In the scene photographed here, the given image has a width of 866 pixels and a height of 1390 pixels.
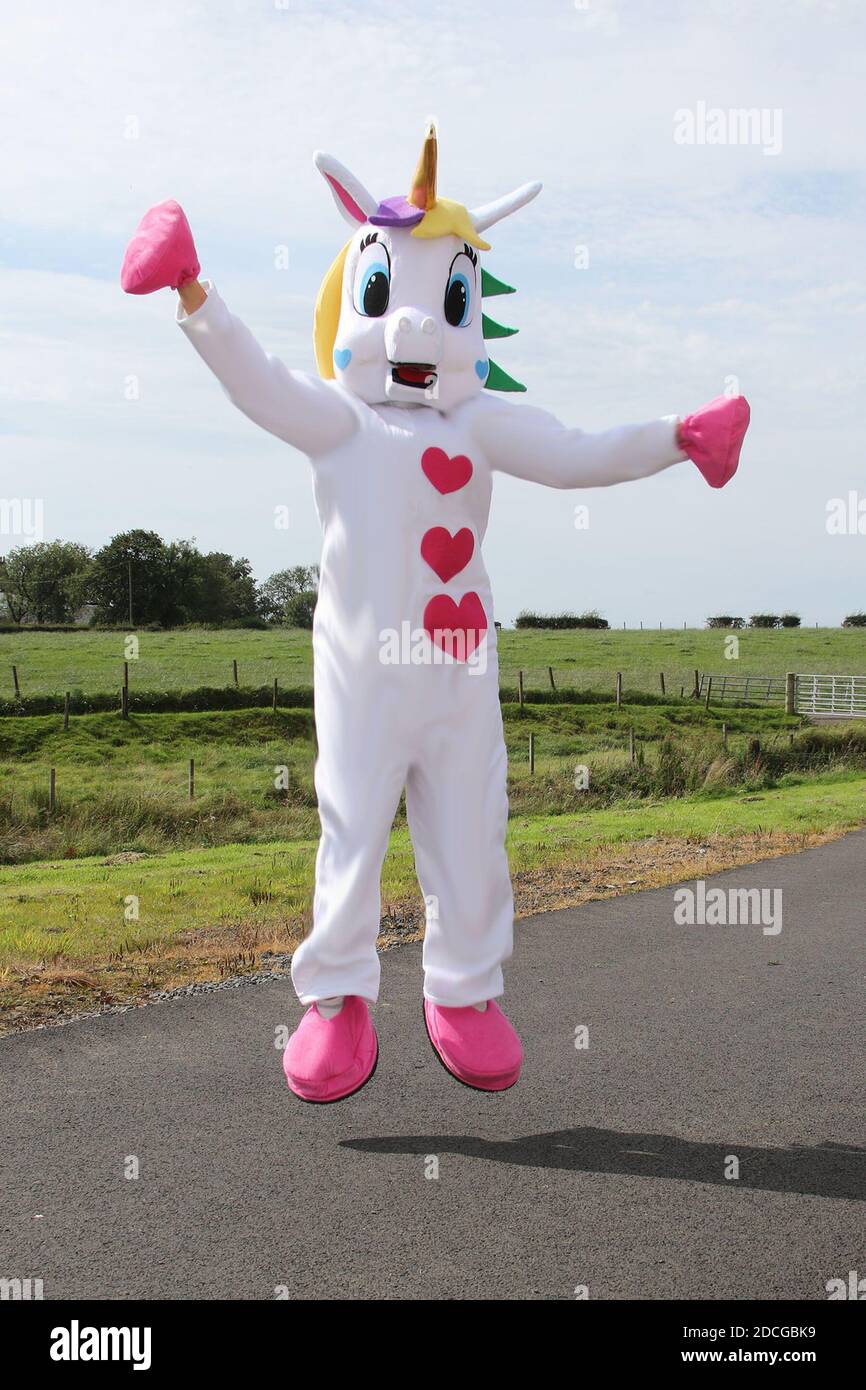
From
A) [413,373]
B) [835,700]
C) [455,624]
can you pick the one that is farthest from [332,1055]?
[835,700]

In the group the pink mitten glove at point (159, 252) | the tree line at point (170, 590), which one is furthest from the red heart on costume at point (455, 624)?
the tree line at point (170, 590)

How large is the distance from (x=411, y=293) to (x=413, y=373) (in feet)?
0.87

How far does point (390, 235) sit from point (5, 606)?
71.2m

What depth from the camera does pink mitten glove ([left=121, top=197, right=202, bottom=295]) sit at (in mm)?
3863

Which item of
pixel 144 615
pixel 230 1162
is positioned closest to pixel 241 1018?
pixel 230 1162

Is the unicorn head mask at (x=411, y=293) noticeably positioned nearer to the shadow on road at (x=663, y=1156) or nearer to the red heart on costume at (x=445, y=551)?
the red heart on costume at (x=445, y=551)

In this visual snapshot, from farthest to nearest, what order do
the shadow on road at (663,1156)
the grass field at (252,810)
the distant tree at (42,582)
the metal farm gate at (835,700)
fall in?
1. the distant tree at (42,582)
2. the metal farm gate at (835,700)
3. the grass field at (252,810)
4. the shadow on road at (663,1156)

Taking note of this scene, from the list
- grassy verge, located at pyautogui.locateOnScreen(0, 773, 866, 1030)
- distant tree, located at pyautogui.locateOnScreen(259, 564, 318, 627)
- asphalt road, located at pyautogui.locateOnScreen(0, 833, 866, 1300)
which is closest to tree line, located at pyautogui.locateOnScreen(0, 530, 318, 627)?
distant tree, located at pyautogui.locateOnScreen(259, 564, 318, 627)

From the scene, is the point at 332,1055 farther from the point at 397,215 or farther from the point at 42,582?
the point at 42,582

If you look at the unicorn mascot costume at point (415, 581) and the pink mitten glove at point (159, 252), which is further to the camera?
the unicorn mascot costume at point (415, 581)

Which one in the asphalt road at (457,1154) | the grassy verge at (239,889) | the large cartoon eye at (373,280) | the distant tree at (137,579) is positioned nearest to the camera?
the asphalt road at (457,1154)

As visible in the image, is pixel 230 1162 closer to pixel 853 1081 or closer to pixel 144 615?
pixel 853 1081

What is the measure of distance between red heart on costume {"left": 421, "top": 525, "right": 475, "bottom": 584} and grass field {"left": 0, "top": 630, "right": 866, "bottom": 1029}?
3.29 m

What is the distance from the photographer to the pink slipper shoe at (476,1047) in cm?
453
